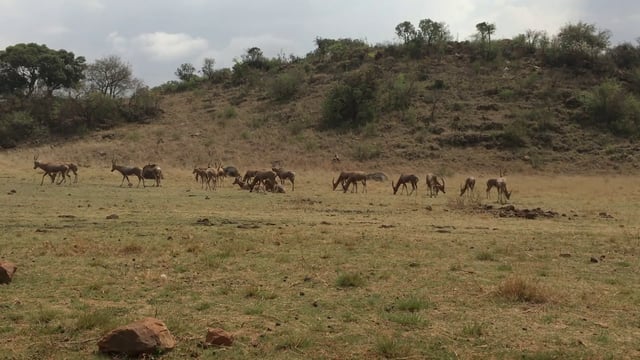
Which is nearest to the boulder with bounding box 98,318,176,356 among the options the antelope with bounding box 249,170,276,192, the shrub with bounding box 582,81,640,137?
the antelope with bounding box 249,170,276,192

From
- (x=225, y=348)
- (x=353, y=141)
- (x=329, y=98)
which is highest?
(x=329, y=98)

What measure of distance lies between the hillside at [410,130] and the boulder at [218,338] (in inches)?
1955

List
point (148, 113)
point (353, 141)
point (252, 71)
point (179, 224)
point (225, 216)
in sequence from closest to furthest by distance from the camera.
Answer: point (179, 224)
point (225, 216)
point (353, 141)
point (148, 113)
point (252, 71)

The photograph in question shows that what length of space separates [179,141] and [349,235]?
5173cm

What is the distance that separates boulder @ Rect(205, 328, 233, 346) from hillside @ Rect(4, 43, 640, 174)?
49.7 meters

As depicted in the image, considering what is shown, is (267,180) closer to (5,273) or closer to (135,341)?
(5,273)

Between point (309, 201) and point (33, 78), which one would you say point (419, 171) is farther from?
point (33, 78)

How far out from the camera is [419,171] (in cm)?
5762

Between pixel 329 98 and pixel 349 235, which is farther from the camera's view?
pixel 329 98

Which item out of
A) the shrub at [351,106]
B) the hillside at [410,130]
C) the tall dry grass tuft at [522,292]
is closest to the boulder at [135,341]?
the tall dry grass tuft at [522,292]

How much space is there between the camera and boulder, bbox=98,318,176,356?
24.2ft

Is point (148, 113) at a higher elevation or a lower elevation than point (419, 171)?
higher

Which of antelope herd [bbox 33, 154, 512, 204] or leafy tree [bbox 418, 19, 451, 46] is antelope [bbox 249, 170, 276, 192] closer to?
antelope herd [bbox 33, 154, 512, 204]

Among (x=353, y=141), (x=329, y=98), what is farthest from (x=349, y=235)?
(x=329, y=98)
